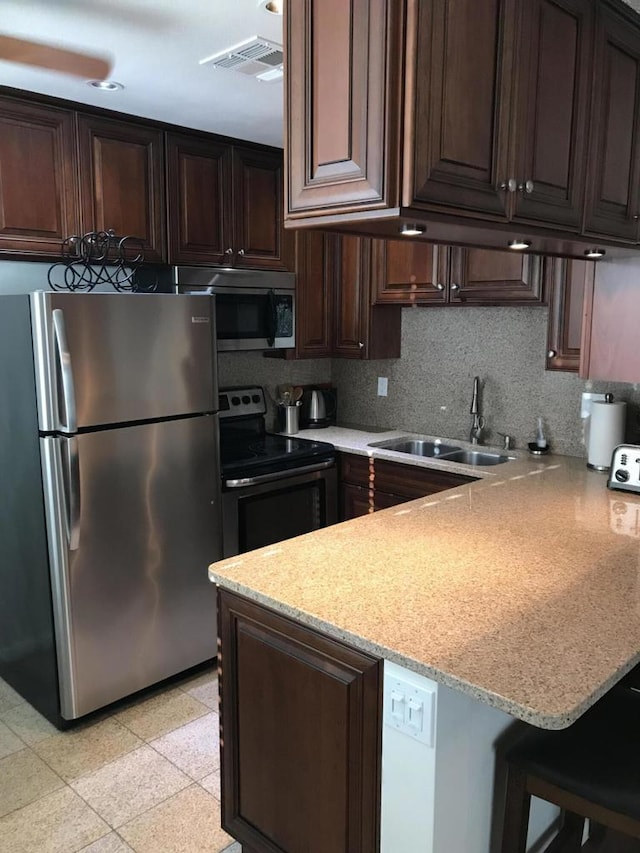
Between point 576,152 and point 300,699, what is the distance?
1568 mm

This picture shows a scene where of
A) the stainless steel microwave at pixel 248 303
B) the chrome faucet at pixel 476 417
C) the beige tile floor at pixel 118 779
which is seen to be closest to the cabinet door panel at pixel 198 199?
the stainless steel microwave at pixel 248 303

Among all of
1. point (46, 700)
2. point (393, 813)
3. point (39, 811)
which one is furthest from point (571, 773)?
point (46, 700)

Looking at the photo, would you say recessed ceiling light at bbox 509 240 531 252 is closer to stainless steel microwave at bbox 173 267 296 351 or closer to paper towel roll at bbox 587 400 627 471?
paper towel roll at bbox 587 400 627 471

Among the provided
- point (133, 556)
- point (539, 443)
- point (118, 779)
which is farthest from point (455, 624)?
point (539, 443)

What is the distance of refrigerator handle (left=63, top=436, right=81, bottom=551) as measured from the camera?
2533 mm

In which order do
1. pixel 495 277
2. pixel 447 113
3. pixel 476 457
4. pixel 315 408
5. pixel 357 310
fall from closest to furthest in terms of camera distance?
pixel 447 113 < pixel 495 277 < pixel 476 457 < pixel 357 310 < pixel 315 408

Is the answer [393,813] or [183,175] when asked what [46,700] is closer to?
[393,813]

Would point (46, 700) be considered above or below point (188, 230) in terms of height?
below

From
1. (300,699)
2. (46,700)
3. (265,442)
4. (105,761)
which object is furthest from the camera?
(265,442)

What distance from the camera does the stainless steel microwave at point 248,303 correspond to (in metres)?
3.24

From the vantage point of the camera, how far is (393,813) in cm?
145

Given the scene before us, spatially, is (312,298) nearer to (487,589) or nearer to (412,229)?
(412,229)

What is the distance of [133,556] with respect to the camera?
280cm

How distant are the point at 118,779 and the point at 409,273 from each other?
256 cm
